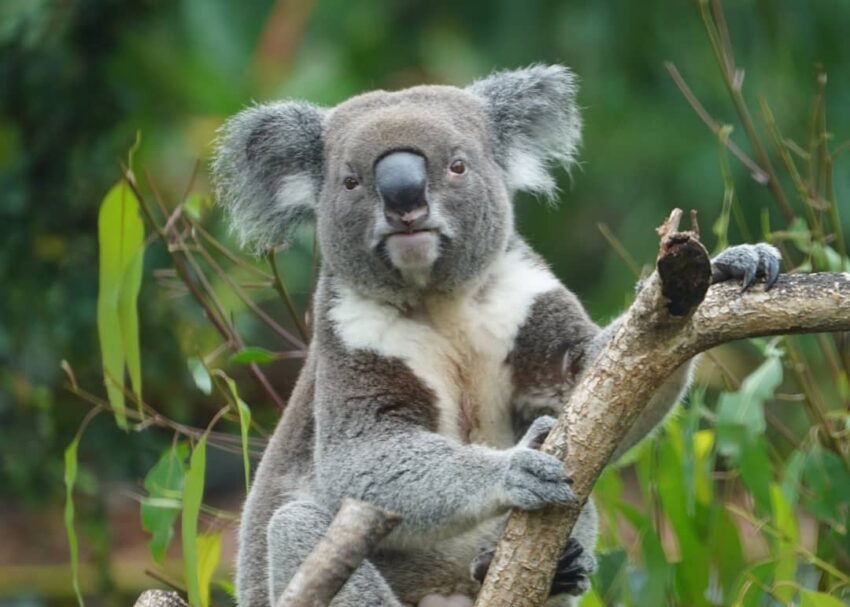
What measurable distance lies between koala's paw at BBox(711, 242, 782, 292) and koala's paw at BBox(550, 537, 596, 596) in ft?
2.24

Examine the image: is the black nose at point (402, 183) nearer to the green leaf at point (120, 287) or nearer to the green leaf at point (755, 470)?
the green leaf at point (120, 287)

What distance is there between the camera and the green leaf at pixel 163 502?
3.99 metres

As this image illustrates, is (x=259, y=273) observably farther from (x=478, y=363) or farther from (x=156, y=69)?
(x=156, y=69)

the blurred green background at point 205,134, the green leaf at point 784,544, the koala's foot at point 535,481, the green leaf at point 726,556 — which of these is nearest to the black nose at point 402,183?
the koala's foot at point 535,481

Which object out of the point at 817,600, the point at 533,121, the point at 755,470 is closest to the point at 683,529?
the point at 755,470

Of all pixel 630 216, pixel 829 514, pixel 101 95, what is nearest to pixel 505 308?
pixel 829 514

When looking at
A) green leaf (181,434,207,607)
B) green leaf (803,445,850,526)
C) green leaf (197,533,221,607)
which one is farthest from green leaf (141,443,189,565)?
green leaf (803,445,850,526)

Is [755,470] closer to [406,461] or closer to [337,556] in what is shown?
[406,461]

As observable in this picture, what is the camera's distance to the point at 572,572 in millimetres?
3156

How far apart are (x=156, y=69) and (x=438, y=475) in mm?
4476

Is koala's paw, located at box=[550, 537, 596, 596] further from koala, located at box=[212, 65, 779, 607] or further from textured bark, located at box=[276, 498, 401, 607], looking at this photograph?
textured bark, located at box=[276, 498, 401, 607]

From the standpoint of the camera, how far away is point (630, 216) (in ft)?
31.5

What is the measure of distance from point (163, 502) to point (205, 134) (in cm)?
393

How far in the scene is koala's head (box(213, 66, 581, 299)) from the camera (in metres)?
3.31
